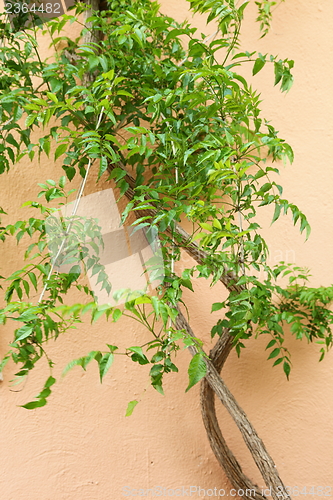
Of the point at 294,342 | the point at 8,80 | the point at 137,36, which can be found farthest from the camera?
the point at 294,342

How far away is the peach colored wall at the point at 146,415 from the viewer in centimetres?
133

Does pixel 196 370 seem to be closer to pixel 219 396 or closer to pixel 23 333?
pixel 23 333

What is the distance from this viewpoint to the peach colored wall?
1326 mm

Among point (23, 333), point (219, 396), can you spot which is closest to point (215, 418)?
point (219, 396)

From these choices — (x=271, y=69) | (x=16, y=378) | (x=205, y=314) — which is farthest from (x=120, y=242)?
(x=271, y=69)

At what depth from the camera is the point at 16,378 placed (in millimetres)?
1356

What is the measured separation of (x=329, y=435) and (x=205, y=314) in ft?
2.00

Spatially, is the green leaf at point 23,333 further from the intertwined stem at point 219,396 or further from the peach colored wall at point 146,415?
the peach colored wall at point 146,415

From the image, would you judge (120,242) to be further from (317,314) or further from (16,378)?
(317,314)

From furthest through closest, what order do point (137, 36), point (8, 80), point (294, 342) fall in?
point (294, 342), point (8, 80), point (137, 36)

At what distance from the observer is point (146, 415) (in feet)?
4.56

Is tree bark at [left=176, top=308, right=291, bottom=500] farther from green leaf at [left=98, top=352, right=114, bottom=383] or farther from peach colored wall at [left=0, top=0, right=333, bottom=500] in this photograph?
green leaf at [left=98, top=352, right=114, bottom=383]

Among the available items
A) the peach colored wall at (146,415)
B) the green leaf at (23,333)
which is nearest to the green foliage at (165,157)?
the green leaf at (23,333)

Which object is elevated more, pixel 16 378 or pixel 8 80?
pixel 8 80
